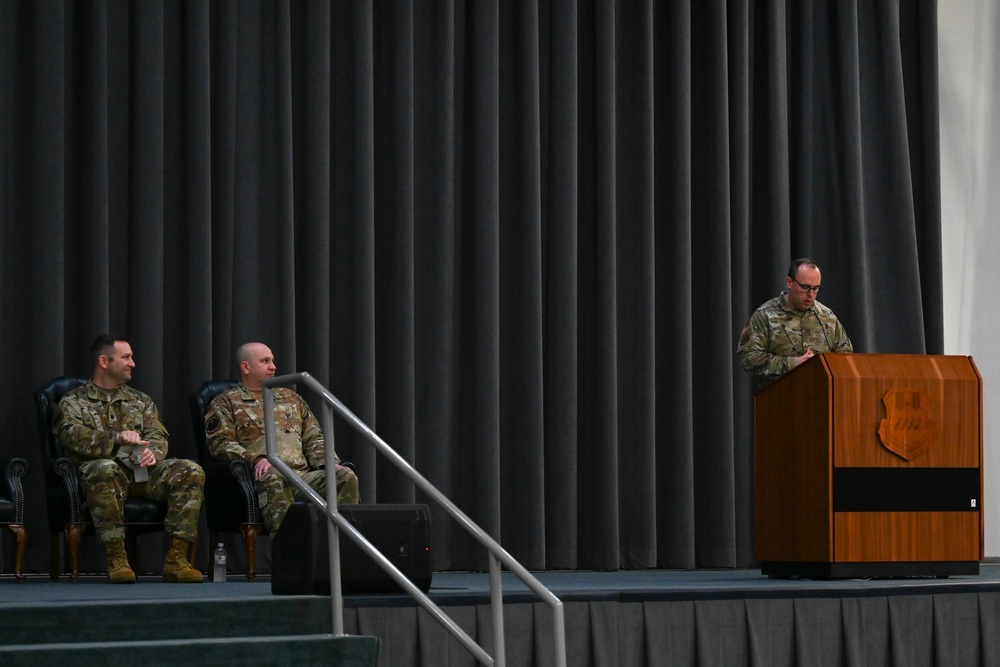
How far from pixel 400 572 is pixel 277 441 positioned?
203 cm

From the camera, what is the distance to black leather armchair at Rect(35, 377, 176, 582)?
6109 mm

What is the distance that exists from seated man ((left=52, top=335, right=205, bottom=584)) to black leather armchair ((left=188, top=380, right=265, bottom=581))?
0.53ft

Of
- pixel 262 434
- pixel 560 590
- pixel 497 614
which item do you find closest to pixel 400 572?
pixel 497 614

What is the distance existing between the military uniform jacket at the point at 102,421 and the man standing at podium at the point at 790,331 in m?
2.59

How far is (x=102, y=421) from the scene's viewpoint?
6.39 meters

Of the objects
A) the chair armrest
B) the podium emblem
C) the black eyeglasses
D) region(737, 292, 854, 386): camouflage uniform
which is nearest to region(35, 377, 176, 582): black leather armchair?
the chair armrest

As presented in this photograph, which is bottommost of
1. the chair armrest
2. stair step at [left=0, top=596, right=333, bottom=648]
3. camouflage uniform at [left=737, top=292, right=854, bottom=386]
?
stair step at [left=0, top=596, right=333, bottom=648]

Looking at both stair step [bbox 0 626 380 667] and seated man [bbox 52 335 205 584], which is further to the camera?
seated man [bbox 52 335 205 584]

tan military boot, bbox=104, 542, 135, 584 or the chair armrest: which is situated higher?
the chair armrest

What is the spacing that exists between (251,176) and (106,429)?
62.0 inches

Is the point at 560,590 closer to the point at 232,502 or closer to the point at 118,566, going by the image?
the point at 232,502

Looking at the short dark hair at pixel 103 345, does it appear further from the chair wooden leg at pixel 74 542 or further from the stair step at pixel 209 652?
the stair step at pixel 209 652

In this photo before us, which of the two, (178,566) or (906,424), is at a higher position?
(906,424)

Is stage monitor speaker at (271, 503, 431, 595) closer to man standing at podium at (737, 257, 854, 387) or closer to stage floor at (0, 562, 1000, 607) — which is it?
stage floor at (0, 562, 1000, 607)
